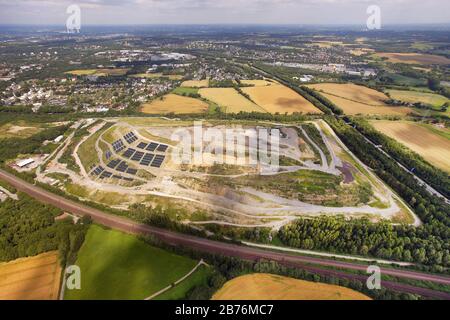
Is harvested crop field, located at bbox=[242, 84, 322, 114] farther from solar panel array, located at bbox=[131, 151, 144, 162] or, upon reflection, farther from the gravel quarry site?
solar panel array, located at bbox=[131, 151, 144, 162]

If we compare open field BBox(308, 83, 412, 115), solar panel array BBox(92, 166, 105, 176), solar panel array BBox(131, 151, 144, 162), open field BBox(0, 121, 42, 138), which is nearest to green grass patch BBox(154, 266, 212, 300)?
solar panel array BBox(131, 151, 144, 162)

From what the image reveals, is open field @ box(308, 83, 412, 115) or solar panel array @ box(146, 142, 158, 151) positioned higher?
open field @ box(308, 83, 412, 115)

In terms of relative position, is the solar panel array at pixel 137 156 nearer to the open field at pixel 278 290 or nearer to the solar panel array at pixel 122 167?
the solar panel array at pixel 122 167

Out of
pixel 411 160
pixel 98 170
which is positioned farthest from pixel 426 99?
pixel 98 170

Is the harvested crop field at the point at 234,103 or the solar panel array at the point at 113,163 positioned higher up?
the harvested crop field at the point at 234,103

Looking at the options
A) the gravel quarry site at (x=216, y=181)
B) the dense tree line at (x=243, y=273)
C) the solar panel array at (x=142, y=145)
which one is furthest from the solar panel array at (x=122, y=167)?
the dense tree line at (x=243, y=273)
